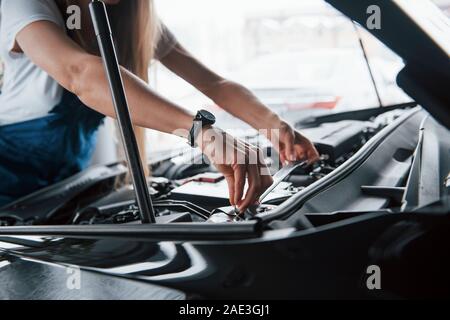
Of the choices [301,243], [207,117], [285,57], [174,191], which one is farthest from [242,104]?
[285,57]

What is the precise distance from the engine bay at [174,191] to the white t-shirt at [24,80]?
266 millimetres

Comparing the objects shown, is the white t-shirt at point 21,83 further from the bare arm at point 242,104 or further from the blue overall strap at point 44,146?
the bare arm at point 242,104

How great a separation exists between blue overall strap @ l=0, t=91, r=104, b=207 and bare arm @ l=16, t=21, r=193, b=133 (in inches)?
13.5

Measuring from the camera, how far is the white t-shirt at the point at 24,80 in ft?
3.59

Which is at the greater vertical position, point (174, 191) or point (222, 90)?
point (222, 90)

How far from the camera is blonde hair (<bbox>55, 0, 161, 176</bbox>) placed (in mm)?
1274

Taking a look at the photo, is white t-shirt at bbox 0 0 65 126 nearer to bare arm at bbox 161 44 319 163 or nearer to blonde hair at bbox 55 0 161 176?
blonde hair at bbox 55 0 161 176

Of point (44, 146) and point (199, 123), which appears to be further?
point (44, 146)

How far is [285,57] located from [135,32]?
2.52m

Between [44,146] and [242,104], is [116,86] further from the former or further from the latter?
[44,146]

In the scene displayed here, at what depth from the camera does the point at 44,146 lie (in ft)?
4.75

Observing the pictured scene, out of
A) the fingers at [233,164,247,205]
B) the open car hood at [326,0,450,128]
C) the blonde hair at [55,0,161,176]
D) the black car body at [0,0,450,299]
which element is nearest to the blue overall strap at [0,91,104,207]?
the blonde hair at [55,0,161,176]

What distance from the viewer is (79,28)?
115cm

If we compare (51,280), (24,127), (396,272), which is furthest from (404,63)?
(24,127)
